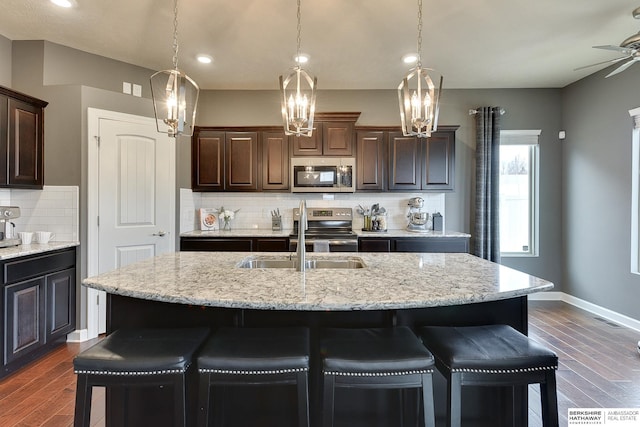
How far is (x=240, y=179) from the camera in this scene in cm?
434

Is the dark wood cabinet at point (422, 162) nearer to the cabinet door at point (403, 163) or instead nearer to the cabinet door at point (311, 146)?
the cabinet door at point (403, 163)

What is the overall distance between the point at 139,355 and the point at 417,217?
3673 mm

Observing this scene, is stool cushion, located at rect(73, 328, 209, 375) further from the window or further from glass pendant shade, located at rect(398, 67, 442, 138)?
the window

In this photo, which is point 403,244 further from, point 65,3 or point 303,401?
point 65,3

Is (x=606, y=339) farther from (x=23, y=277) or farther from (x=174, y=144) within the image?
(x=23, y=277)

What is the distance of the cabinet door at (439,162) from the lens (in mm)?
4297

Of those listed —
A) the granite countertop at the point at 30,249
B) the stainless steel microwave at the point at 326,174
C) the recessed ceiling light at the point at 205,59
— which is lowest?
the granite countertop at the point at 30,249

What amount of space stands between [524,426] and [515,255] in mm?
3402

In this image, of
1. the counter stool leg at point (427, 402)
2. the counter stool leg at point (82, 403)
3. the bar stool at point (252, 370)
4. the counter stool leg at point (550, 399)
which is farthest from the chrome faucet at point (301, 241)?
the counter stool leg at point (550, 399)

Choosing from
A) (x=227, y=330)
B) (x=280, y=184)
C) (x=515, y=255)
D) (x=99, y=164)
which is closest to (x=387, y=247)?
(x=280, y=184)

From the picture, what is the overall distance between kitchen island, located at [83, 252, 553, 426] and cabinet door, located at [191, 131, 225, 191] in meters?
2.48

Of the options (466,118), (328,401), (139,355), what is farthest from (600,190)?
(139,355)

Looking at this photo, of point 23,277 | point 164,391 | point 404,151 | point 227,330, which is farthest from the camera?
point 404,151

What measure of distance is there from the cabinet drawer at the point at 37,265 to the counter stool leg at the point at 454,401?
3.10 meters
